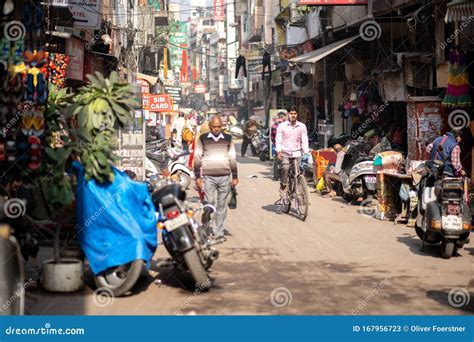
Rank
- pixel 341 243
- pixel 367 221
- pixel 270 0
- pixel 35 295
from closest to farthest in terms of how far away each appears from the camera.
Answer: pixel 35 295 < pixel 341 243 < pixel 367 221 < pixel 270 0

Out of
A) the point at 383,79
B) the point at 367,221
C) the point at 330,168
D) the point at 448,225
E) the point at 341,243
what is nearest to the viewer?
the point at 448,225

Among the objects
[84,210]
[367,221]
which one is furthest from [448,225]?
[84,210]

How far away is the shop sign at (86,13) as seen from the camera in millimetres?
18525

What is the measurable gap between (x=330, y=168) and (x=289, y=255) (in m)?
8.48

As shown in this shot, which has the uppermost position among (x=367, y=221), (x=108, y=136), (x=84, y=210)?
(x=108, y=136)

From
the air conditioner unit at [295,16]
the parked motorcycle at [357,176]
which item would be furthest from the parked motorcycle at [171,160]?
the air conditioner unit at [295,16]

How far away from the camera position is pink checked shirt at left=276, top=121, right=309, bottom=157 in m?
14.7

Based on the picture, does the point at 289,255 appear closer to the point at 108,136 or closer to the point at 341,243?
the point at 341,243

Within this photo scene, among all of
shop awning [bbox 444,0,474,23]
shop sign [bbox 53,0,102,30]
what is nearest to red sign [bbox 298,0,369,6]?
shop sign [bbox 53,0,102,30]

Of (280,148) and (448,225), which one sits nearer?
(448,225)

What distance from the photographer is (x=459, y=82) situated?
1540cm

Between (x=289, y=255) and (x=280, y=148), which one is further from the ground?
(x=280, y=148)

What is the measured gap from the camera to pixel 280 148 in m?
14.8
